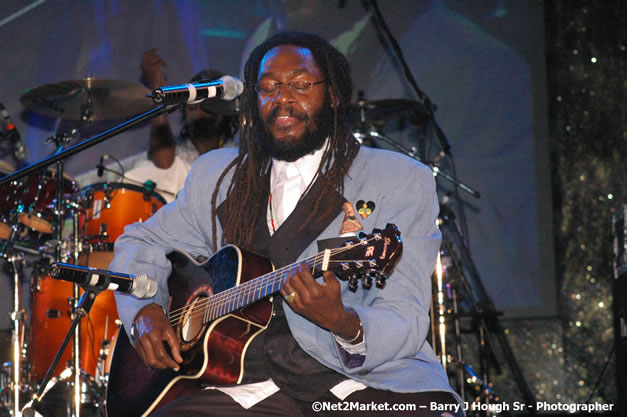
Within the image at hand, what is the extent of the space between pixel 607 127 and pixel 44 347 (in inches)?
197

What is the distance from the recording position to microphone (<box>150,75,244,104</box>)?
7.76 ft

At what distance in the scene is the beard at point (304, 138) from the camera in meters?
3.12

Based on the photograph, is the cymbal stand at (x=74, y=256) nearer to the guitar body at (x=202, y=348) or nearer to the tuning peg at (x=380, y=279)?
the guitar body at (x=202, y=348)

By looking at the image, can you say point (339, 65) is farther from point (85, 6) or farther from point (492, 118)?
point (85, 6)

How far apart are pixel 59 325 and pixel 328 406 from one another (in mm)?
3421

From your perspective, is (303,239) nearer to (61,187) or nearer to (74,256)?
(74,256)

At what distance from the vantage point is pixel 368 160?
302 cm

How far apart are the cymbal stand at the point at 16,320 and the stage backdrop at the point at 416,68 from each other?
6.00 feet

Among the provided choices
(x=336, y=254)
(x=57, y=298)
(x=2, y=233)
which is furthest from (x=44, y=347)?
(x=336, y=254)

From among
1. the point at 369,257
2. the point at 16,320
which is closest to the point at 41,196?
the point at 16,320

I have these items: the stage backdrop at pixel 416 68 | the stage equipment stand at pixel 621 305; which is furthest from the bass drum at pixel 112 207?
the stage equipment stand at pixel 621 305

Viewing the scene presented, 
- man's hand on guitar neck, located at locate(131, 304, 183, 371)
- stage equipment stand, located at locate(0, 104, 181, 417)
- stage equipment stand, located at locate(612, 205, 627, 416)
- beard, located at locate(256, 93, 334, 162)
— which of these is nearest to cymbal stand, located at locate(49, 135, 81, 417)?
stage equipment stand, located at locate(0, 104, 181, 417)

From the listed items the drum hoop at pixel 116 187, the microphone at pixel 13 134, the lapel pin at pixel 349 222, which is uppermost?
the microphone at pixel 13 134

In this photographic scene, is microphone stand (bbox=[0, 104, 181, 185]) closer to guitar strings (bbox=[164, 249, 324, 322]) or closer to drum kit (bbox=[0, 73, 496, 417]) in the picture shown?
guitar strings (bbox=[164, 249, 324, 322])
